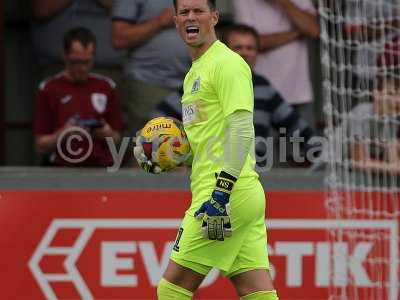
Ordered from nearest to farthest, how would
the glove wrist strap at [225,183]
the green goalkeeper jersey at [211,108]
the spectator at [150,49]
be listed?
the glove wrist strap at [225,183] < the green goalkeeper jersey at [211,108] < the spectator at [150,49]

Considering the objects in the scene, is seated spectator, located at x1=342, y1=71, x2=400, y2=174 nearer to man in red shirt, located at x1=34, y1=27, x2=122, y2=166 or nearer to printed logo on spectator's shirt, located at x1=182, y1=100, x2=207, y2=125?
man in red shirt, located at x1=34, y1=27, x2=122, y2=166

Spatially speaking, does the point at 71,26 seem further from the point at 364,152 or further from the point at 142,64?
the point at 364,152

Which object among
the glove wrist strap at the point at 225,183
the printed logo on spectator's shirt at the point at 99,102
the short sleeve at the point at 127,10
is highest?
the short sleeve at the point at 127,10

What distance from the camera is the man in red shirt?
28.3 feet

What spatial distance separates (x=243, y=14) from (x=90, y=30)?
1.13 meters

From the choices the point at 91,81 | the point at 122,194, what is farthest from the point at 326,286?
the point at 91,81

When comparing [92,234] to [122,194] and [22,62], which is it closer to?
[122,194]

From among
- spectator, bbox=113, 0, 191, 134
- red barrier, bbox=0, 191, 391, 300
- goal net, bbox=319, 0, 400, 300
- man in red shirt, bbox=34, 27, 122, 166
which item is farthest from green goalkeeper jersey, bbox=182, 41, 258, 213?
spectator, bbox=113, 0, 191, 134

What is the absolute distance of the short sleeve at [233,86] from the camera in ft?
19.4

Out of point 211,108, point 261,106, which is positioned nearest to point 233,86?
point 211,108

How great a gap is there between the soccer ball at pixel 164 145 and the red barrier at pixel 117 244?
6.76 feet

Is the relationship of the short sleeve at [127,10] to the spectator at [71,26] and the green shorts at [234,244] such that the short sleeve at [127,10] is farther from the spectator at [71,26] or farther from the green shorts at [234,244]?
the green shorts at [234,244]

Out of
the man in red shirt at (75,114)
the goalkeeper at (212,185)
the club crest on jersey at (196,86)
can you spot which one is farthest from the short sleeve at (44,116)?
the club crest on jersey at (196,86)

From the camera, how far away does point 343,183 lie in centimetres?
845
